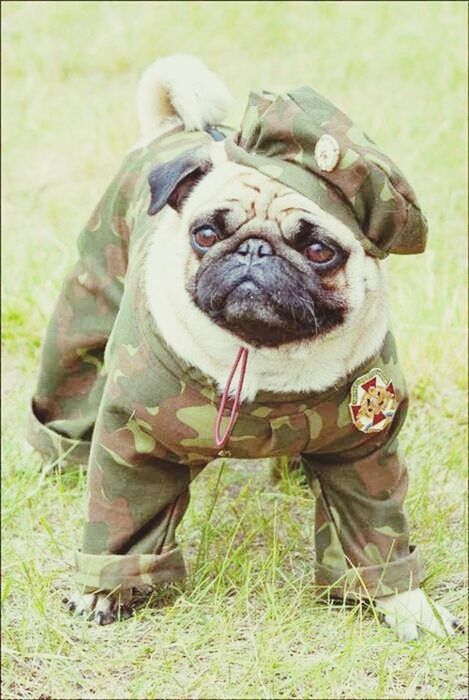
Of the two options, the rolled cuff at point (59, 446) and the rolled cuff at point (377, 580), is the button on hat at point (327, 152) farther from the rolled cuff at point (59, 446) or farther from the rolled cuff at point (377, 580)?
→ the rolled cuff at point (59, 446)

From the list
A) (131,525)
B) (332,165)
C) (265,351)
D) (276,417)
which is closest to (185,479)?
(131,525)

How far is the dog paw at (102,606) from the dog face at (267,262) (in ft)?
2.38

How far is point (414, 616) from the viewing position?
272 centimetres

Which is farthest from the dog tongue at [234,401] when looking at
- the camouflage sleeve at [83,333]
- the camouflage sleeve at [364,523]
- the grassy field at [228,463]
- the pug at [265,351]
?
the camouflage sleeve at [83,333]

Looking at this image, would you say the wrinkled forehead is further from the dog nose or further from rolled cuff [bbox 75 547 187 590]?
rolled cuff [bbox 75 547 187 590]

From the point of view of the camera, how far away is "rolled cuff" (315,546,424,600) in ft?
9.05

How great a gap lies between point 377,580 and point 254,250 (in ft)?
2.92

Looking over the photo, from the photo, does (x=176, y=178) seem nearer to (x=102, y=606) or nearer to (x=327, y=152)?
(x=327, y=152)

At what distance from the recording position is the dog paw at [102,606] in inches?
107

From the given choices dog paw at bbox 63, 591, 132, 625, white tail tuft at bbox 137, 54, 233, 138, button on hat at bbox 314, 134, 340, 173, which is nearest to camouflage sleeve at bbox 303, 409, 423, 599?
dog paw at bbox 63, 591, 132, 625

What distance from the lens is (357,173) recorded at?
7.55 feet

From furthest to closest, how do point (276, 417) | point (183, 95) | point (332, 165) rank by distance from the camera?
point (183, 95) → point (276, 417) → point (332, 165)

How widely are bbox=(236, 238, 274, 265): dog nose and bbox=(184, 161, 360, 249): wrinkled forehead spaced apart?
0.14 ft

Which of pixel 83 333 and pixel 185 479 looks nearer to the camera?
pixel 185 479
